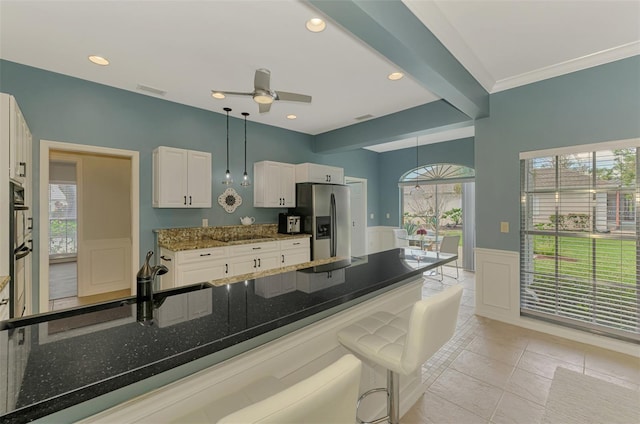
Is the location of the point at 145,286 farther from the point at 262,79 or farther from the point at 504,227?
the point at 504,227

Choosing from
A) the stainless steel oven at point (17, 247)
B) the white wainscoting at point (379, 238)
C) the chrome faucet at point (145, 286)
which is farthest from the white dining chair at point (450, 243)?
the stainless steel oven at point (17, 247)

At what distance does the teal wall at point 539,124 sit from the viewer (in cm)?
273

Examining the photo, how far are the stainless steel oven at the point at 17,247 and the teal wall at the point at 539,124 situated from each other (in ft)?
15.4

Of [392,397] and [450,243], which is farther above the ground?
[450,243]

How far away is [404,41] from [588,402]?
2950 mm

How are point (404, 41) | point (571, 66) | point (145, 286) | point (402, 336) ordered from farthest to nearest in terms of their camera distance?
point (571, 66) → point (404, 41) → point (402, 336) → point (145, 286)

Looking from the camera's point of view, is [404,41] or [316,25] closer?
[404,41]

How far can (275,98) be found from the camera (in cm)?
251

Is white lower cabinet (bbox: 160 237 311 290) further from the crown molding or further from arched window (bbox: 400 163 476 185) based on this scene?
arched window (bbox: 400 163 476 185)

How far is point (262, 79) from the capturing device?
2.27 meters

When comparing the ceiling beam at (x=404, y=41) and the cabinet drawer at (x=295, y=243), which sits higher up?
the ceiling beam at (x=404, y=41)

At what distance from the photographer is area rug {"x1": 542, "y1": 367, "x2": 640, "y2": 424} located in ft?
6.16

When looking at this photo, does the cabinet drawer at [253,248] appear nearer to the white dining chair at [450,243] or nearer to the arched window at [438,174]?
the white dining chair at [450,243]

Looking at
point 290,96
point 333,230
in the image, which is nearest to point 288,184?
point 333,230
